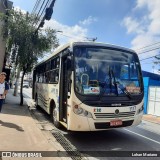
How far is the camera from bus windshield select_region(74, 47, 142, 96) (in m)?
7.30

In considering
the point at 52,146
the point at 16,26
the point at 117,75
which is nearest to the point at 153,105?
the point at 16,26

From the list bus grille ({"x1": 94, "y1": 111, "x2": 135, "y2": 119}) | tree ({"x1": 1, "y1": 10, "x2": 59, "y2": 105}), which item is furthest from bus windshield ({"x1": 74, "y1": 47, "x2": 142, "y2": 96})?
tree ({"x1": 1, "y1": 10, "x2": 59, "y2": 105})

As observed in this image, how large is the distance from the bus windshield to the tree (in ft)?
30.2

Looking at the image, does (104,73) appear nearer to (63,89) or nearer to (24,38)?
(63,89)

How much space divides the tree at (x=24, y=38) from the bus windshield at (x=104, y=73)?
9.21m

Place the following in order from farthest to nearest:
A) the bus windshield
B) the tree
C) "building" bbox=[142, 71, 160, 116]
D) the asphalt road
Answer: "building" bbox=[142, 71, 160, 116]
the tree
the bus windshield
the asphalt road

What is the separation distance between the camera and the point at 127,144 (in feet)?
25.4

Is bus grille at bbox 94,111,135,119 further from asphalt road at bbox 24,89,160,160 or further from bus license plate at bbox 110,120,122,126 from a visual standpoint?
asphalt road at bbox 24,89,160,160

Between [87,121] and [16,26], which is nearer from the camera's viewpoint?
[87,121]

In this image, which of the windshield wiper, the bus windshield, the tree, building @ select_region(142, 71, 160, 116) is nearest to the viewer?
the bus windshield

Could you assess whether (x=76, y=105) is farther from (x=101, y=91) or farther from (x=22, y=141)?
(x=22, y=141)

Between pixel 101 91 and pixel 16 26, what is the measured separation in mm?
10526

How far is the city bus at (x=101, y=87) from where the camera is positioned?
7.12 metres

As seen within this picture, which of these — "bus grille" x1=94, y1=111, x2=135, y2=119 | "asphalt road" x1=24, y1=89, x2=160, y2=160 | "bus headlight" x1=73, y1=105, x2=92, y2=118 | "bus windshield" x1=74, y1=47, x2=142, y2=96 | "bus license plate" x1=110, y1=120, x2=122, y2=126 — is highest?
"bus windshield" x1=74, y1=47, x2=142, y2=96
